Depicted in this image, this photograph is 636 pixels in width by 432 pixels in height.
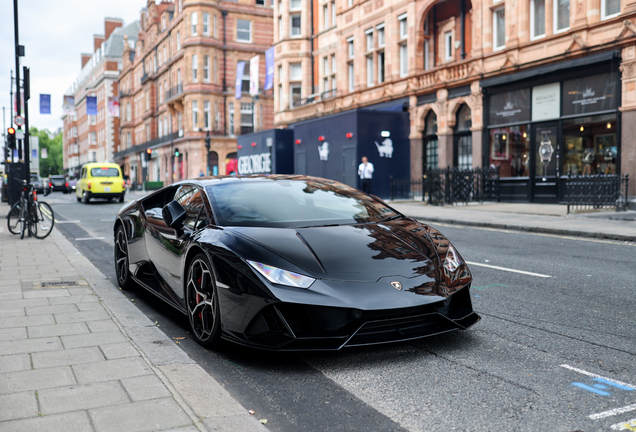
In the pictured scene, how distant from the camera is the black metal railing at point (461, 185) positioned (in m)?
20.5

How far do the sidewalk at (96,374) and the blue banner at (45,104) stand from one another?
4463 centimetres

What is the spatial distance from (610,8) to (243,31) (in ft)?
144

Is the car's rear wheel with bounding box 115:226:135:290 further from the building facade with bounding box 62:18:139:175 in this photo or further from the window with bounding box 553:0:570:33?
the building facade with bounding box 62:18:139:175

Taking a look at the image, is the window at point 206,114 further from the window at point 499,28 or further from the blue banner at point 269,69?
the window at point 499,28

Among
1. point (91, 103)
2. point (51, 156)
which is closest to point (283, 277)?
point (91, 103)

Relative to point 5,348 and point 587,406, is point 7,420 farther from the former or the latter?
point 587,406

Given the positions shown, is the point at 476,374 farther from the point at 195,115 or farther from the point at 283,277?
the point at 195,115

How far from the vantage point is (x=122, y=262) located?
6.57m

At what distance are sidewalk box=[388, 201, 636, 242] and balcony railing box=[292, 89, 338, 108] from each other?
15.7 m

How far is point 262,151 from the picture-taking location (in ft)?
116

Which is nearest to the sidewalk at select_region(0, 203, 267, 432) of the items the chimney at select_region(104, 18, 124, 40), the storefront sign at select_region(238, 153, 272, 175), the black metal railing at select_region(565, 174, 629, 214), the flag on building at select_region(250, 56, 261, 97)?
the black metal railing at select_region(565, 174, 629, 214)

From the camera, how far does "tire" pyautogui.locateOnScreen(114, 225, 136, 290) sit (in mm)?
6375

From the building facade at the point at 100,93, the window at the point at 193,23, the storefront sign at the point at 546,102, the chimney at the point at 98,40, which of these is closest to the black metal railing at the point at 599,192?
the storefront sign at the point at 546,102

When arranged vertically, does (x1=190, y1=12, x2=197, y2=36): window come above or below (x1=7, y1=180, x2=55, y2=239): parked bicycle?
above
